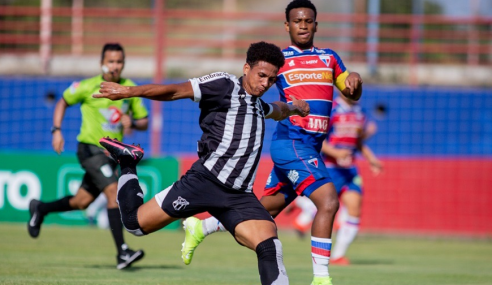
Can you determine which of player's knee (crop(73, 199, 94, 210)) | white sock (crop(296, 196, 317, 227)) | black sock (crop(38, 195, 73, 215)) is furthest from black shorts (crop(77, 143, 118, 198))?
white sock (crop(296, 196, 317, 227))

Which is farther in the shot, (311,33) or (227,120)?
(311,33)

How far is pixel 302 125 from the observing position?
7406 millimetres

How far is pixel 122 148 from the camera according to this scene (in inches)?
254

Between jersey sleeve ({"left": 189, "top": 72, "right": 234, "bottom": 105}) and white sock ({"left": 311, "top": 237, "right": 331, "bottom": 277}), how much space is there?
1705 mm

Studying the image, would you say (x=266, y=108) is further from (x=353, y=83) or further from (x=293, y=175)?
(x=353, y=83)

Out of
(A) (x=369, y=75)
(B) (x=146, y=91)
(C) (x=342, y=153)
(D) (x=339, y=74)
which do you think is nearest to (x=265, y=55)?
(B) (x=146, y=91)

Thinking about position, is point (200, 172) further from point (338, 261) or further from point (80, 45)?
point (80, 45)

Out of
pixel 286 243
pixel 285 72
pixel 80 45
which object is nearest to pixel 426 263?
pixel 286 243

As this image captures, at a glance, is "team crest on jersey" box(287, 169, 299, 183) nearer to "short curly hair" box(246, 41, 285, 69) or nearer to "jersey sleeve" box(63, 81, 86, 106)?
"short curly hair" box(246, 41, 285, 69)

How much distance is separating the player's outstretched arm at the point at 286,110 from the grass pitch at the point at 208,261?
2014 millimetres

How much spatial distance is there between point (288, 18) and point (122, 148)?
226cm

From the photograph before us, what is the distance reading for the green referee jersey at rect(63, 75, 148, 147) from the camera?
9.33m

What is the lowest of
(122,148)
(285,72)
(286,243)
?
(286,243)

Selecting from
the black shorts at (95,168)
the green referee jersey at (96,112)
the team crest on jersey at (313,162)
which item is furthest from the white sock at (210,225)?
the green referee jersey at (96,112)
